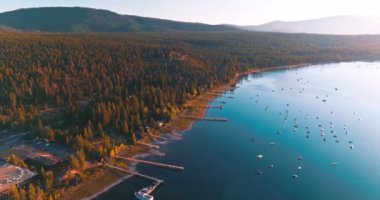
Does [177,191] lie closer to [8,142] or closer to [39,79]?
[8,142]

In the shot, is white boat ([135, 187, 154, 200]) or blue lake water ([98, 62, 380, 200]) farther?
blue lake water ([98, 62, 380, 200])

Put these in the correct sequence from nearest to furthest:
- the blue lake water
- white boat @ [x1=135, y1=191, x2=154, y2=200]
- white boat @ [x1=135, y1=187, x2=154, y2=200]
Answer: white boat @ [x1=135, y1=191, x2=154, y2=200]
white boat @ [x1=135, y1=187, x2=154, y2=200]
the blue lake water

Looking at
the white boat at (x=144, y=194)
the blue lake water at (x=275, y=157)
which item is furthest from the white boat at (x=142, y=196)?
the blue lake water at (x=275, y=157)

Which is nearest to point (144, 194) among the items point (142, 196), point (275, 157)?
point (142, 196)

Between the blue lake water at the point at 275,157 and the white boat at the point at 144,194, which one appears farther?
the blue lake water at the point at 275,157

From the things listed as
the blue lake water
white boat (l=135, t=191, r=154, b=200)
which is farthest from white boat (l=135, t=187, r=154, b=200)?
the blue lake water

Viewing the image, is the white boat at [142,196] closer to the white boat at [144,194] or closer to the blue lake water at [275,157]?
the white boat at [144,194]

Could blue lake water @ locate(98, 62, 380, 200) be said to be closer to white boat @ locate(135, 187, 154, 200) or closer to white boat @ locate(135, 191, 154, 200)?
Result: white boat @ locate(135, 191, 154, 200)

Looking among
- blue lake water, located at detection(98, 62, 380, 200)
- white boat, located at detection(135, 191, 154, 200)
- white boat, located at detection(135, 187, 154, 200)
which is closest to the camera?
white boat, located at detection(135, 191, 154, 200)

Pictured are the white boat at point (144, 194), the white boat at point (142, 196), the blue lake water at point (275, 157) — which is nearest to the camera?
the white boat at point (142, 196)

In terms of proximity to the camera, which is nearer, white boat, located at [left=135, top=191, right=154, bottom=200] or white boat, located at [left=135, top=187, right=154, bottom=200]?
white boat, located at [left=135, top=191, right=154, bottom=200]
